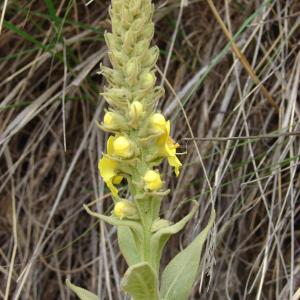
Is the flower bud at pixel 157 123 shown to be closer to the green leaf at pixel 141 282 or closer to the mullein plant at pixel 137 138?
the mullein plant at pixel 137 138

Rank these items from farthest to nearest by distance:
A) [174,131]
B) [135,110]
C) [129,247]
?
[174,131] < [129,247] < [135,110]

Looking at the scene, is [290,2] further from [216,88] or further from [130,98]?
[130,98]

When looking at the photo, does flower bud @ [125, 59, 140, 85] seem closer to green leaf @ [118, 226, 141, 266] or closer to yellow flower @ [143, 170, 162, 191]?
yellow flower @ [143, 170, 162, 191]

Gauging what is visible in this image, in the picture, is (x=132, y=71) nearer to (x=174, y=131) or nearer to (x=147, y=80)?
(x=147, y=80)

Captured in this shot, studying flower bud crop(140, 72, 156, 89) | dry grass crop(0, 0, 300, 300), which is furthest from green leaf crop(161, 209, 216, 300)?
dry grass crop(0, 0, 300, 300)

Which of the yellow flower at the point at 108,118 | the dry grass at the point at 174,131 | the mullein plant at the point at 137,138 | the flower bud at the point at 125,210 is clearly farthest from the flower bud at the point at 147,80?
the dry grass at the point at 174,131

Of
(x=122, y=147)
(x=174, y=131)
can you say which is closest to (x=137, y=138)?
(x=122, y=147)

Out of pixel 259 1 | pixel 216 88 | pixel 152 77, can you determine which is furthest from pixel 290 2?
pixel 152 77

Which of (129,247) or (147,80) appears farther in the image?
(129,247)
